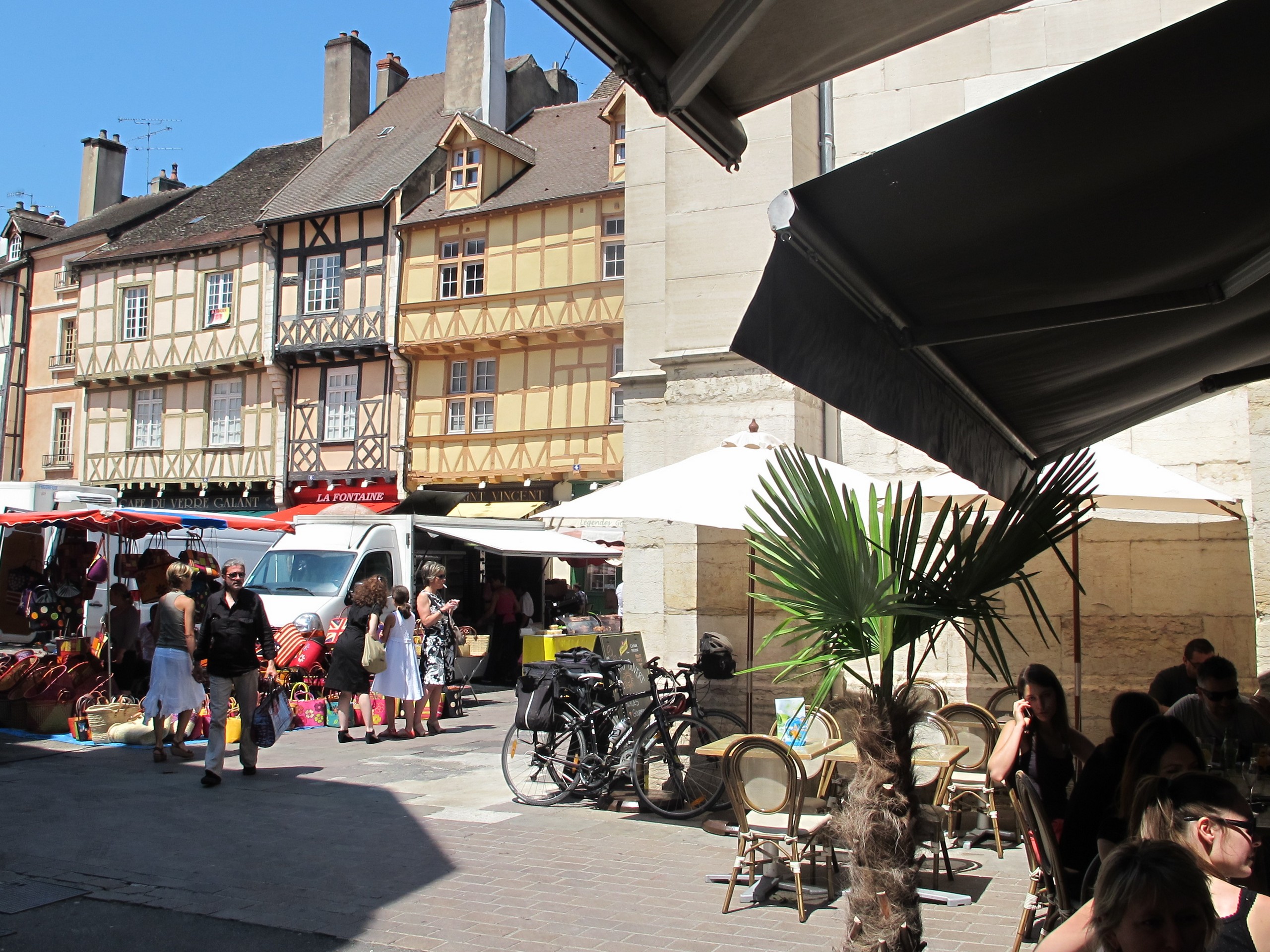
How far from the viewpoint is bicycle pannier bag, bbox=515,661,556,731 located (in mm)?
8062

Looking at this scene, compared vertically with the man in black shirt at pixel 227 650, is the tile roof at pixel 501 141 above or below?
above

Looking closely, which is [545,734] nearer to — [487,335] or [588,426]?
[588,426]

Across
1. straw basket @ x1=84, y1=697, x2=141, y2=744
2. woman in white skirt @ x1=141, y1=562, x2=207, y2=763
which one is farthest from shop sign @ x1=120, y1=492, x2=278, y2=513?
woman in white skirt @ x1=141, y1=562, x2=207, y2=763

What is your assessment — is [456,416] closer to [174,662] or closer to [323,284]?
[323,284]

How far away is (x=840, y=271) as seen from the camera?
2699mm

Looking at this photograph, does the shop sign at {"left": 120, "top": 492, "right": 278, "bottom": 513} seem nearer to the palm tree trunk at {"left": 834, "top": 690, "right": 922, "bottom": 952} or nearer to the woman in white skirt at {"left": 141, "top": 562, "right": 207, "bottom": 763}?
the woman in white skirt at {"left": 141, "top": 562, "right": 207, "bottom": 763}

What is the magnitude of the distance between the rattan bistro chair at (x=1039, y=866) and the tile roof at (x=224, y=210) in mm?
29253

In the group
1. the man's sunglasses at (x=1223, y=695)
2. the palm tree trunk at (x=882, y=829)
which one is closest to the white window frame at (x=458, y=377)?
the man's sunglasses at (x=1223, y=695)

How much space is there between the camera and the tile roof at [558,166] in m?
27.1

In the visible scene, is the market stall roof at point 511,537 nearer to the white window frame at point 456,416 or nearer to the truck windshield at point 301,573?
the truck windshield at point 301,573

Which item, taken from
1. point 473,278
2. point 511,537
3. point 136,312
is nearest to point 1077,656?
point 511,537

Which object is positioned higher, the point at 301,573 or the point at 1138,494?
the point at 1138,494

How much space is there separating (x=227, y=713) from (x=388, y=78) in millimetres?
29301

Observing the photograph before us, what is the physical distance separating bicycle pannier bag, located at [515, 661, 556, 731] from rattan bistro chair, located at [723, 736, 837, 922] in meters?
2.45
